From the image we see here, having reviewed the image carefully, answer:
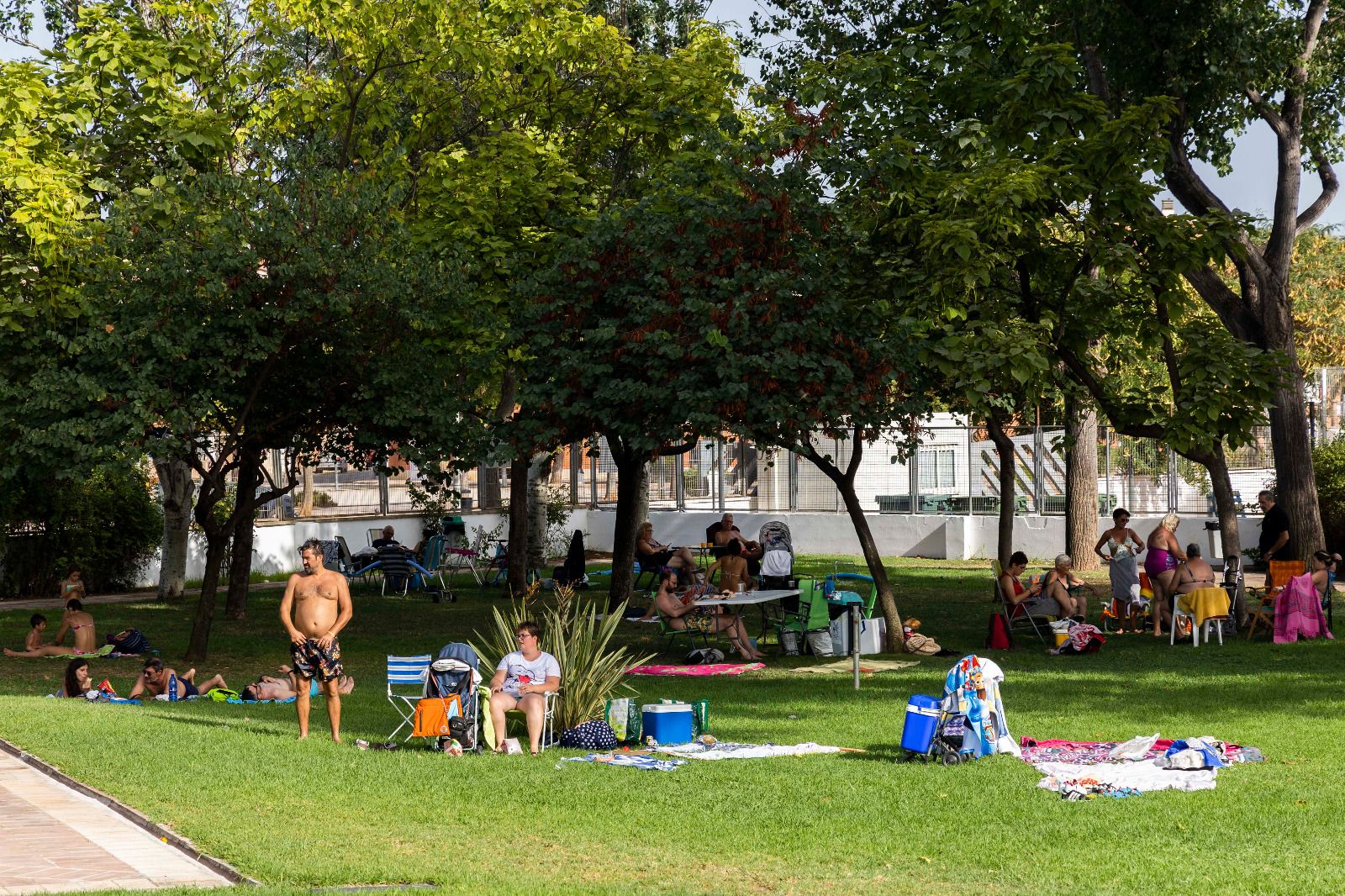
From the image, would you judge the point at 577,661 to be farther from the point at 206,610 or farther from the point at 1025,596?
the point at 1025,596

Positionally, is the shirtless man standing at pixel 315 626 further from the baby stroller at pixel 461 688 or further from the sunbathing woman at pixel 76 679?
the sunbathing woman at pixel 76 679

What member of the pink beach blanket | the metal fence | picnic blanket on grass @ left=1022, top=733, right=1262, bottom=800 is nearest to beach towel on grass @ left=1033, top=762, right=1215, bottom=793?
picnic blanket on grass @ left=1022, top=733, right=1262, bottom=800

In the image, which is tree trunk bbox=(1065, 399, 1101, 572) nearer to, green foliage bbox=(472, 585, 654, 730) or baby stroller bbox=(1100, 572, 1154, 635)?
baby stroller bbox=(1100, 572, 1154, 635)

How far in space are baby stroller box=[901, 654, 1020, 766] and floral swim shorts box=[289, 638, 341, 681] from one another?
14.9 ft

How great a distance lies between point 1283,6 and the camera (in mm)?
19141

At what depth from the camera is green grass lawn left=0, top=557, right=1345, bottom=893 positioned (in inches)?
289

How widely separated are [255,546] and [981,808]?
74.9ft

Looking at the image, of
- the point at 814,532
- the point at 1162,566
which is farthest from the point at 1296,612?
the point at 814,532

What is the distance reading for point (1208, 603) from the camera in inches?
665

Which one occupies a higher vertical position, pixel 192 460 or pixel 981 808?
pixel 192 460

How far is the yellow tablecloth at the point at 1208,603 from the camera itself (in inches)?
664

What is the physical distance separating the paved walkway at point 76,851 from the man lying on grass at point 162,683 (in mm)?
5053

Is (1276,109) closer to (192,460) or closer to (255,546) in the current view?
(192,460)

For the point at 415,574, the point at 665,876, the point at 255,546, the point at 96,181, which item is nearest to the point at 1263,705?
the point at 665,876
